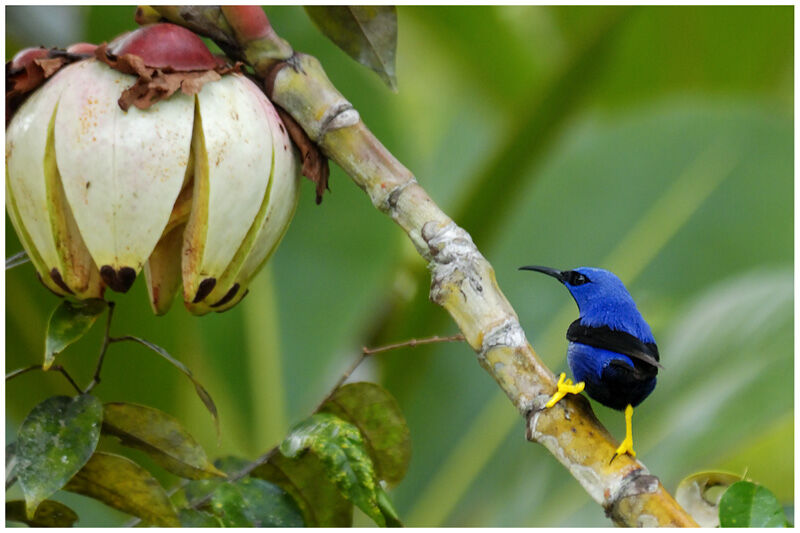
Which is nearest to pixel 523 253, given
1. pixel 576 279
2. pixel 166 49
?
pixel 576 279

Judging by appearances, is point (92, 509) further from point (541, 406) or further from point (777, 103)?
point (777, 103)

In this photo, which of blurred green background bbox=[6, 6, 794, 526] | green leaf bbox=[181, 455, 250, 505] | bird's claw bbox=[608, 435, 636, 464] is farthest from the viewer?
blurred green background bbox=[6, 6, 794, 526]

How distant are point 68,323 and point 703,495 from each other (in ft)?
0.96

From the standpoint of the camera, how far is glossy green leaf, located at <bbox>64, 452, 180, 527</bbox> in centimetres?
36

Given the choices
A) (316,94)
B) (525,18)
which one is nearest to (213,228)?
(316,94)

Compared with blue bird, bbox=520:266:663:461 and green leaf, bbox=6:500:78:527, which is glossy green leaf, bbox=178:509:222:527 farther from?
blue bird, bbox=520:266:663:461

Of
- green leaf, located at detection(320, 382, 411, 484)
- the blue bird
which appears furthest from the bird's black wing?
green leaf, located at detection(320, 382, 411, 484)

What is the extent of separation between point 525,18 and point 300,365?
1.02 feet

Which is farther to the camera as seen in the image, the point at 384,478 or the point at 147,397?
the point at 147,397

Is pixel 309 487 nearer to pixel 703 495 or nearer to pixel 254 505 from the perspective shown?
pixel 254 505

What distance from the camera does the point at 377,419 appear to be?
1.29 ft

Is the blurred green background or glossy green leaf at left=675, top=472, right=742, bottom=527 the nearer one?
glossy green leaf at left=675, top=472, right=742, bottom=527

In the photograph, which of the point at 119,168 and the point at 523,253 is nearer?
the point at 119,168

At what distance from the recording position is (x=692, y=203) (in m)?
0.59
